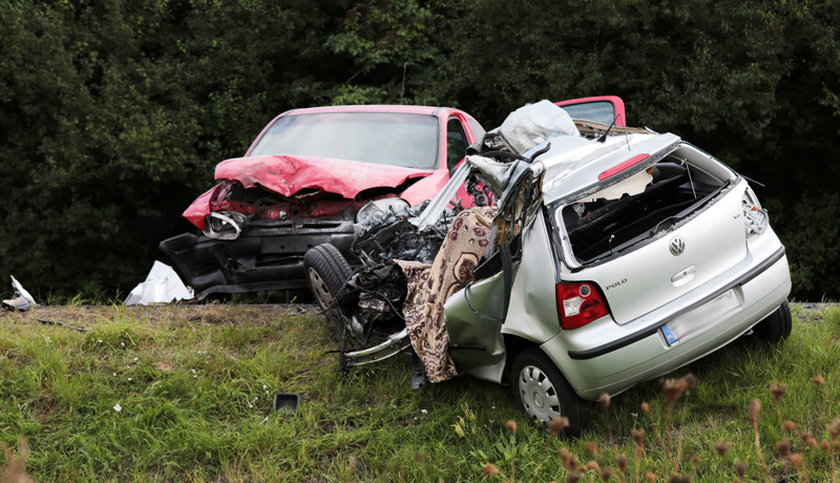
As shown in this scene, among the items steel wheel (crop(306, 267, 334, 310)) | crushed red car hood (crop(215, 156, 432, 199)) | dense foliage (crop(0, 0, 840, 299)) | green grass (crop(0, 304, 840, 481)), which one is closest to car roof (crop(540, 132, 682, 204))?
green grass (crop(0, 304, 840, 481))

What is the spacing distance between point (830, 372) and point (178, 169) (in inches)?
477

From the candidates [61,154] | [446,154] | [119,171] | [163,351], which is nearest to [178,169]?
[119,171]

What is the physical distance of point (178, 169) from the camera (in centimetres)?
1416

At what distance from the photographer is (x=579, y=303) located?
352 cm

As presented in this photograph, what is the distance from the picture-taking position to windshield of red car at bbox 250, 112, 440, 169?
7.03 metres

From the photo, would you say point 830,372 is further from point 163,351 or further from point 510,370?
point 163,351

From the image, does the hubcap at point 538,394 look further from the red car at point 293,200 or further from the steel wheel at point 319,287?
the red car at point 293,200

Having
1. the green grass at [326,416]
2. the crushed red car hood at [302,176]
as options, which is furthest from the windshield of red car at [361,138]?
the green grass at [326,416]

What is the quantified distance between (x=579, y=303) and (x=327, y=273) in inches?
86.2

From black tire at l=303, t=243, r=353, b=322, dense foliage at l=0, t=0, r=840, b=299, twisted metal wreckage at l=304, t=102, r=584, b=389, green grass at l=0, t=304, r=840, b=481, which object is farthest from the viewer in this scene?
dense foliage at l=0, t=0, r=840, b=299

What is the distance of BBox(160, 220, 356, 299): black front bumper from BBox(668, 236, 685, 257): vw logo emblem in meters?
2.98

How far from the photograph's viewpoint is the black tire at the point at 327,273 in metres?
5.15

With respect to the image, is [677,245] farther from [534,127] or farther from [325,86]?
[325,86]

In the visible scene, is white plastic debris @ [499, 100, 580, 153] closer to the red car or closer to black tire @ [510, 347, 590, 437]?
black tire @ [510, 347, 590, 437]
